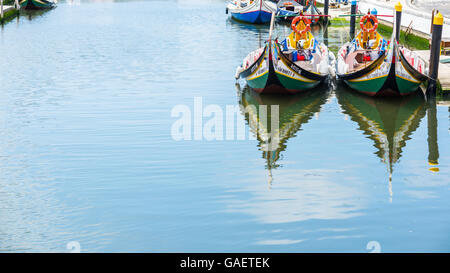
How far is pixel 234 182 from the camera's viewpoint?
15.3 meters

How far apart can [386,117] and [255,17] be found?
34.2 metres

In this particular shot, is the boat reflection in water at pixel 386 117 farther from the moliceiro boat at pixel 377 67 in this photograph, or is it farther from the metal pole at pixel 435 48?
the metal pole at pixel 435 48

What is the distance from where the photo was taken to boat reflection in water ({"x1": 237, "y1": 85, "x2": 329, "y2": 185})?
18.4m

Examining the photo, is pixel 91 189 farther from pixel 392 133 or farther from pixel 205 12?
pixel 205 12

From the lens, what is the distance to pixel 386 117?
21.7 meters

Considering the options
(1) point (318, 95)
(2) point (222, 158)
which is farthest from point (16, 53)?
(2) point (222, 158)

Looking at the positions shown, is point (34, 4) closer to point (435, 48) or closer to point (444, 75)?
point (444, 75)

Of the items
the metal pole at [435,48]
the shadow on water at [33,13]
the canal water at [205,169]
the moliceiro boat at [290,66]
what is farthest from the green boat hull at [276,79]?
the shadow on water at [33,13]

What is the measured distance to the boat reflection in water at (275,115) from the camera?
18359 millimetres

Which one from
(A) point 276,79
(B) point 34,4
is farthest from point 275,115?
(B) point 34,4

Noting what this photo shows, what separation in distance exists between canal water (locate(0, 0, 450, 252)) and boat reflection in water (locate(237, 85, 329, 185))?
9 cm

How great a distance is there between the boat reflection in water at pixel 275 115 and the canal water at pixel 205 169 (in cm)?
9
